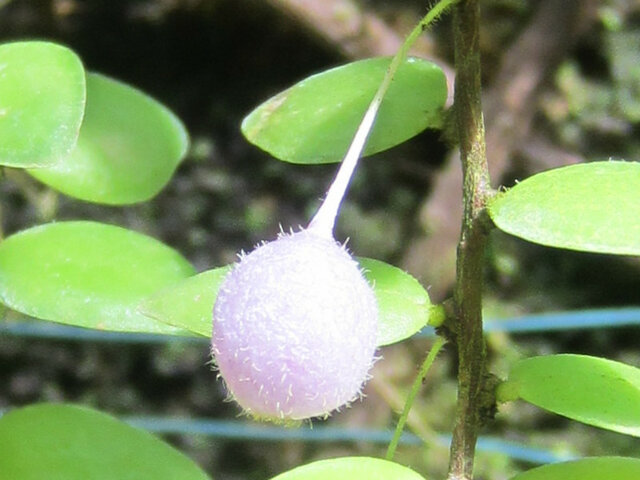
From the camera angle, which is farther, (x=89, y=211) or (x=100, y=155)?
(x=89, y=211)

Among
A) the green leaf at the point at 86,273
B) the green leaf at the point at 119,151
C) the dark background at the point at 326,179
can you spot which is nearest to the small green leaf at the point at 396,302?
the green leaf at the point at 86,273

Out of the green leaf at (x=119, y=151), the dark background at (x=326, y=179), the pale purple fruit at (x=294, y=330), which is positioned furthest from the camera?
the dark background at (x=326, y=179)

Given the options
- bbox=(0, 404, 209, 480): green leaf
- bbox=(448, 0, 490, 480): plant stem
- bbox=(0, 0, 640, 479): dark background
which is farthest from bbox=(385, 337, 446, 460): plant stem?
bbox=(0, 0, 640, 479): dark background

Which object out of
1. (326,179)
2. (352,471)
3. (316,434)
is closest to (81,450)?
(352,471)

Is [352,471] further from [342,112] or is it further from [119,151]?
[119,151]

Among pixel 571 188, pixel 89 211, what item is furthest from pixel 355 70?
pixel 89 211

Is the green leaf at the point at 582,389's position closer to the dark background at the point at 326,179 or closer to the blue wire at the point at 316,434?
the blue wire at the point at 316,434

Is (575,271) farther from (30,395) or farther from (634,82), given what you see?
(30,395)

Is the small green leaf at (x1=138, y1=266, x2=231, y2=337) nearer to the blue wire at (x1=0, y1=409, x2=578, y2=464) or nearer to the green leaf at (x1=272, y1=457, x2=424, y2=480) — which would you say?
the green leaf at (x1=272, y1=457, x2=424, y2=480)
